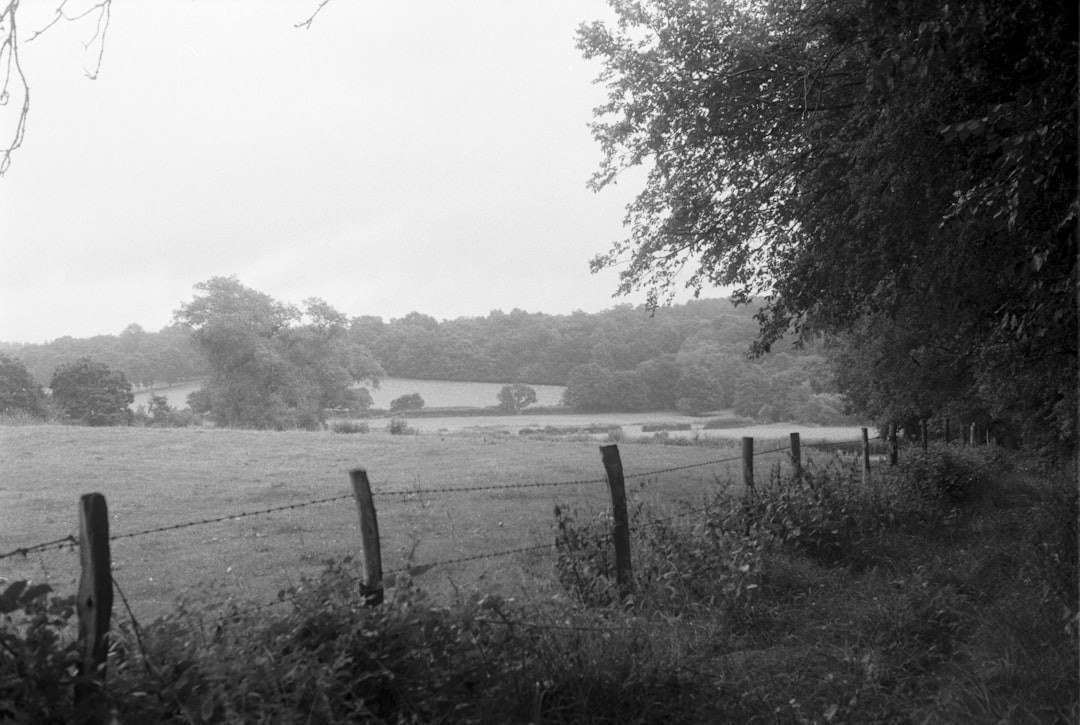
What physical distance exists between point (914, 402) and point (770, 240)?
384 inches

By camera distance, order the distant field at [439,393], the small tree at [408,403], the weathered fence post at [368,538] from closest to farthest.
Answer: the weathered fence post at [368,538] → the distant field at [439,393] → the small tree at [408,403]

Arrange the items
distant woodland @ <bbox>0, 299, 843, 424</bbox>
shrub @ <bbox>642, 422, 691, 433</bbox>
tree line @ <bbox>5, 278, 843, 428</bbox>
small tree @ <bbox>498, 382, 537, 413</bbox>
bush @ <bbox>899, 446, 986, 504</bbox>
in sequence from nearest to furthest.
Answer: bush @ <bbox>899, 446, 986, 504</bbox> < distant woodland @ <bbox>0, 299, 843, 424</bbox> < tree line @ <bbox>5, 278, 843, 428</bbox> < small tree @ <bbox>498, 382, 537, 413</bbox> < shrub @ <bbox>642, 422, 691, 433</bbox>

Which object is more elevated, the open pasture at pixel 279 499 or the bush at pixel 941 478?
the bush at pixel 941 478

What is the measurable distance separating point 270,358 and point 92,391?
42.1 feet

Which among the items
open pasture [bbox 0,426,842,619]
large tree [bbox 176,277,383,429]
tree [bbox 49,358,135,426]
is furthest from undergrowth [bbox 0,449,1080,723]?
large tree [bbox 176,277,383,429]

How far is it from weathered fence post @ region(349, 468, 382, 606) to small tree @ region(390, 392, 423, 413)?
47570 millimetres

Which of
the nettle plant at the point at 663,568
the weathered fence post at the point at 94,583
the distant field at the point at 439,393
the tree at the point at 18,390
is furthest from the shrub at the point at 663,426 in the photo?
the weathered fence post at the point at 94,583

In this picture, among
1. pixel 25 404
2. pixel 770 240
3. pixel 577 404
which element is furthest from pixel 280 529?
pixel 25 404

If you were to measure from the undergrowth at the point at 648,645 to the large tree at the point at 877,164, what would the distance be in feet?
7.05

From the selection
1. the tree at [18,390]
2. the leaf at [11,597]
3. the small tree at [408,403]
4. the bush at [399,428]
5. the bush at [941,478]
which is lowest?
the bush at [399,428]

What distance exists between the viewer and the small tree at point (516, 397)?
43.0m

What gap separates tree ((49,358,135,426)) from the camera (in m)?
48.6

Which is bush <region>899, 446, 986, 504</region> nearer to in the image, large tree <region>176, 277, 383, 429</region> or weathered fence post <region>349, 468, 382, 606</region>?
weathered fence post <region>349, 468, 382, 606</region>

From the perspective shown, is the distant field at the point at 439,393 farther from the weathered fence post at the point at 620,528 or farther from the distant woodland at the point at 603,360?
the weathered fence post at the point at 620,528
